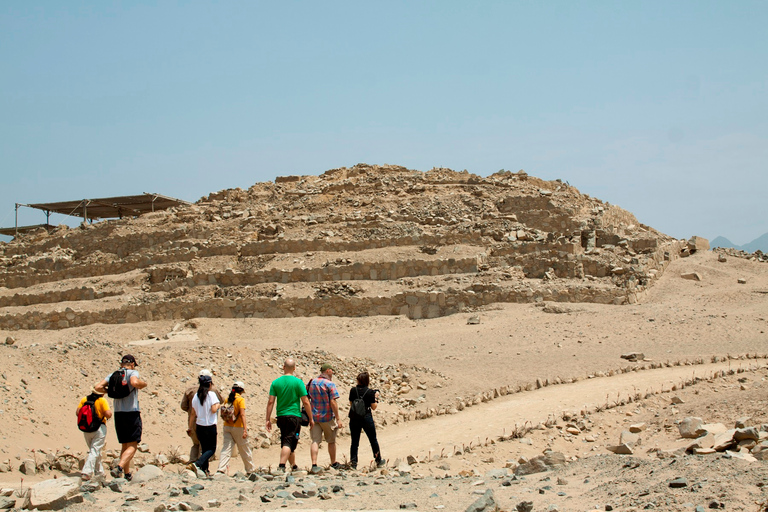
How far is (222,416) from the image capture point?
785 cm

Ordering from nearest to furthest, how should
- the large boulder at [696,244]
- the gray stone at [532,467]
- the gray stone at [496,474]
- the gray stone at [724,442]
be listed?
the gray stone at [724,442]
the gray stone at [496,474]
the gray stone at [532,467]
the large boulder at [696,244]

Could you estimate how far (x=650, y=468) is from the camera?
6.07 m

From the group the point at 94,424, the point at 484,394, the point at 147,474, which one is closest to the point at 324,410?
the point at 147,474

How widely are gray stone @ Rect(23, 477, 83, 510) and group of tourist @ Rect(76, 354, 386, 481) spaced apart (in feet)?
3.69

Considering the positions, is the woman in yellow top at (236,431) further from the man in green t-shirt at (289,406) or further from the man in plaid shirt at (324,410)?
the man in plaid shirt at (324,410)

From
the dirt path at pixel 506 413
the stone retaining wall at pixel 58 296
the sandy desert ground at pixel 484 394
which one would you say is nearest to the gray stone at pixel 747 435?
the sandy desert ground at pixel 484 394

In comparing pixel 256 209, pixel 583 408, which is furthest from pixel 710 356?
pixel 256 209

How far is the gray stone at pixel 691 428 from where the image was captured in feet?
25.6

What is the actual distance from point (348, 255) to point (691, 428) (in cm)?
1807

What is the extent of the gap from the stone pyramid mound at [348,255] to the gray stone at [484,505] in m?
15.7

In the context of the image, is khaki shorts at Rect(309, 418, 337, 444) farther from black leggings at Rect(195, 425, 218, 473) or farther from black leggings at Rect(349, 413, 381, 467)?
black leggings at Rect(195, 425, 218, 473)

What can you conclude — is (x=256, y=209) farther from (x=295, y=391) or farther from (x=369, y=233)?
(x=295, y=391)

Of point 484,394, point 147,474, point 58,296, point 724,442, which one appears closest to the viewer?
point 724,442

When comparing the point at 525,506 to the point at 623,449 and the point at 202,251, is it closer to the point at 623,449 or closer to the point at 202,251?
the point at 623,449
